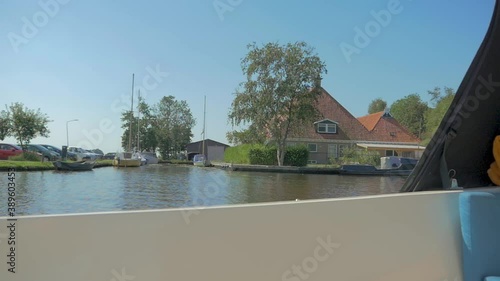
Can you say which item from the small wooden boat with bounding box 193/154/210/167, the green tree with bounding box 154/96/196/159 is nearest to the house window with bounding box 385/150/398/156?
the small wooden boat with bounding box 193/154/210/167

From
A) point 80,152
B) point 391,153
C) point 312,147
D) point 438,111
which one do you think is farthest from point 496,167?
point 80,152

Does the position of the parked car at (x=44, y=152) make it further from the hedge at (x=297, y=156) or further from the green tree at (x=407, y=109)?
the green tree at (x=407, y=109)

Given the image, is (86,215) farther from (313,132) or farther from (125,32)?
(313,132)

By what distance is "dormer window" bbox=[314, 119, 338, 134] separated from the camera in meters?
5.11

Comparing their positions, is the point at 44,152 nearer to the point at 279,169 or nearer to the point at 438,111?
the point at 279,169

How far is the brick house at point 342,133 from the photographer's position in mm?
4645

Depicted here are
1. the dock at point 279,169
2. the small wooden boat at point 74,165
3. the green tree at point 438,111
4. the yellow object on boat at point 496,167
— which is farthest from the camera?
the small wooden boat at point 74,165

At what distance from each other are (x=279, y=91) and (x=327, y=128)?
38.3 inches

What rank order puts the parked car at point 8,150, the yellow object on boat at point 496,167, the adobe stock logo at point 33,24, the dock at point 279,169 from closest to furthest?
1. the yellow object on boat at point 496,167
2. the adobe stock logo at point 33,24
3. the parked car at point 8,150
4. the dock at point 279,169

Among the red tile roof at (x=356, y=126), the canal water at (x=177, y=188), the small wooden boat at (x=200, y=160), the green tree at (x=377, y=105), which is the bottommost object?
the canal water at (x=177, y=188)

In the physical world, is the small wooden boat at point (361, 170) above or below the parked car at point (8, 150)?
below

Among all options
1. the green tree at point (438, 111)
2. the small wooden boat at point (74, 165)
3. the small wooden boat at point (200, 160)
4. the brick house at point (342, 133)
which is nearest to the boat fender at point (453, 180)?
the green tree at point (438, 111)

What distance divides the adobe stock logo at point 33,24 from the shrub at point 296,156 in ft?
12.2

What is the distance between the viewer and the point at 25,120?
3064 mm
